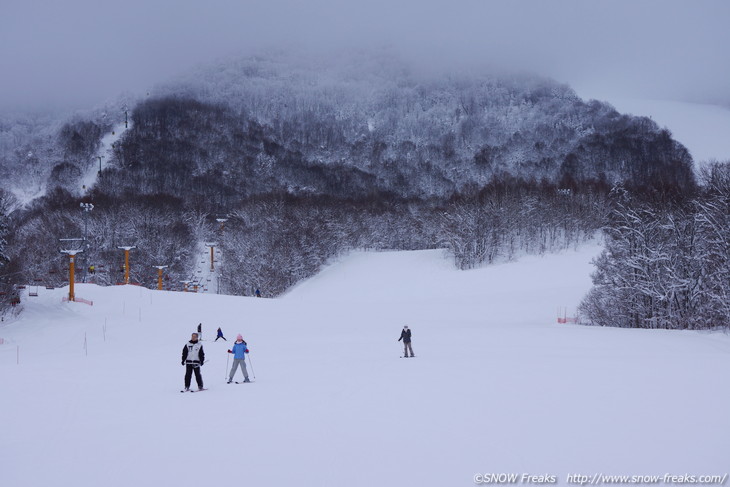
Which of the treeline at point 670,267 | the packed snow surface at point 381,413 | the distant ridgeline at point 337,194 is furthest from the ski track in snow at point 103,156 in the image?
the treeline at point 670,267

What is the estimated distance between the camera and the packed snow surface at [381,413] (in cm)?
728

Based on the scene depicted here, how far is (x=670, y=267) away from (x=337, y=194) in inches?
5464

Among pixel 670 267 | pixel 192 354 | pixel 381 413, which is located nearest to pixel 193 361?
pixel 192 354

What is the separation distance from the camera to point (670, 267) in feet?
112

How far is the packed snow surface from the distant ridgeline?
33828 mm

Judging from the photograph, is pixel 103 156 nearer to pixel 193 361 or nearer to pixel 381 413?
pixel 193 361

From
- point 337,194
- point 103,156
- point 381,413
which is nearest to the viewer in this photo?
point 381,413

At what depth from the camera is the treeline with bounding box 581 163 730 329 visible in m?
30.0

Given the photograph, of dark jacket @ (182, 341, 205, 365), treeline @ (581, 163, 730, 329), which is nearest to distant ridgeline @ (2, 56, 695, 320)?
treeline @ (581, 163, 730, 329)

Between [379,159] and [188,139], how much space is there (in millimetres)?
76969

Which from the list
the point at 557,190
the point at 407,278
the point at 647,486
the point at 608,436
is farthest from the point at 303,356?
the point at 557,190

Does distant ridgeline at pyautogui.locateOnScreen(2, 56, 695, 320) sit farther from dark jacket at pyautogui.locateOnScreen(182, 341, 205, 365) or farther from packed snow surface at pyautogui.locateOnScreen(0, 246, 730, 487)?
dark jacket at pyautogui.locateOnScreen(182, 341, 205, 365)

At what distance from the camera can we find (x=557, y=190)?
92.1 metres

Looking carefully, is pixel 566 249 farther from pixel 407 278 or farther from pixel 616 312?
pixel 616 312
